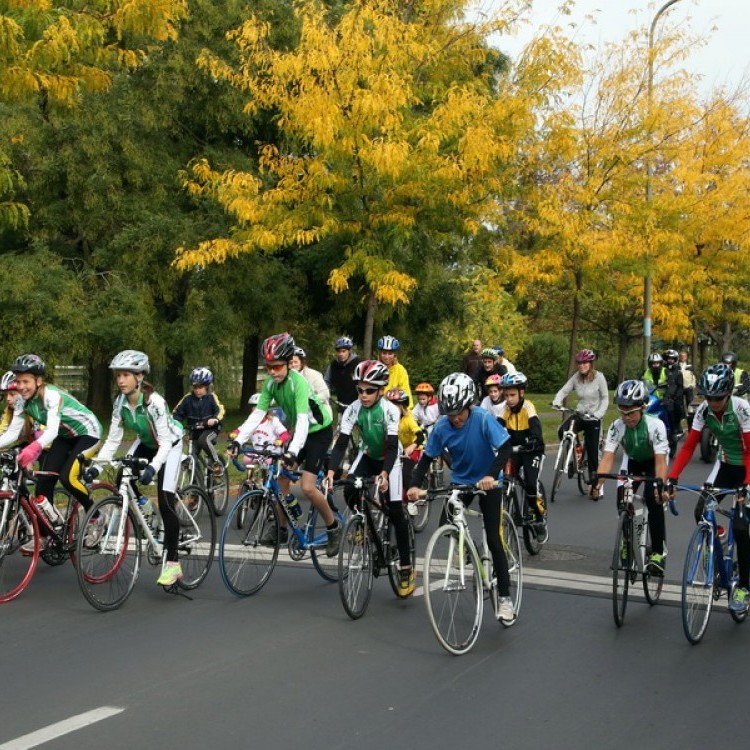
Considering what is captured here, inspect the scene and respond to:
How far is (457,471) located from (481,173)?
11.8 metres

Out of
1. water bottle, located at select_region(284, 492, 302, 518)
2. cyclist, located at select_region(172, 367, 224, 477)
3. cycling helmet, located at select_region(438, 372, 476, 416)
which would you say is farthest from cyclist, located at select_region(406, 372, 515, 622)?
cyclist, located at select_region(172, 367, 224, 477)

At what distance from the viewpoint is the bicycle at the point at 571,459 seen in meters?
14.9

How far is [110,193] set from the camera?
80.6 ft

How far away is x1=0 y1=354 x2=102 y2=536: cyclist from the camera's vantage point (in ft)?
29.9

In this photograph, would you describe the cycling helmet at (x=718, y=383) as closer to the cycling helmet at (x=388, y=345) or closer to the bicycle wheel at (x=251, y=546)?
the bicycle wheel at (x=251, y=546)

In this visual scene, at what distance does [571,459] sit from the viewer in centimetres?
1525

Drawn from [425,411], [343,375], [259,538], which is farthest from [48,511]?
[343,375]

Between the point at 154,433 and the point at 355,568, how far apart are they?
6.34 ft

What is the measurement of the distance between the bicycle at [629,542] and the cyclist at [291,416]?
92.3 inches

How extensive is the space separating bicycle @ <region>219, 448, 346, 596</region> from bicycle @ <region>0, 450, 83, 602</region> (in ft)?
3.95

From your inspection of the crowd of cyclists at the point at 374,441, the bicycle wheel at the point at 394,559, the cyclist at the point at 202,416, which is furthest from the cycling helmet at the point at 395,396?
the cyclist at the point at 202,416

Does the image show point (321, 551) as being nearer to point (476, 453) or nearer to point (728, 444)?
point (476, 453)

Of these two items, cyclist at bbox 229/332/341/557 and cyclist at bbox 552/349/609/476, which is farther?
cyclist at bbox 552/349/609/476

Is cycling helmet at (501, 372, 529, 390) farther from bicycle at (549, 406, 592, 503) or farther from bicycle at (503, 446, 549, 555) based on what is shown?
bicycle at (549, 406, 592, 503)
